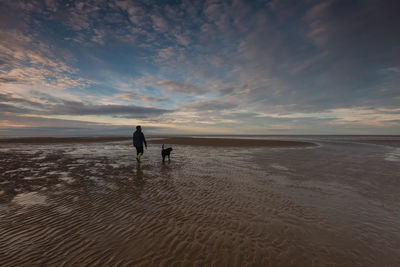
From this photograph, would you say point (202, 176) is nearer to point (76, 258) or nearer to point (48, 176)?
point (76, 258)

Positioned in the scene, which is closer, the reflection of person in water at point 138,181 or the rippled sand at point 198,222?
the rippled sand at point 198,222

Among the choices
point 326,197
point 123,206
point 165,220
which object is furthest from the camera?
point 326,197

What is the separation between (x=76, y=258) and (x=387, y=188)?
1201 cm

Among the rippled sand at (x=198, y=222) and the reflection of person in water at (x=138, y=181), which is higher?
the reflection of person in water at (x=138, y=181)

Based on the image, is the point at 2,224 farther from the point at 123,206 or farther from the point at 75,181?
the point at 75,181

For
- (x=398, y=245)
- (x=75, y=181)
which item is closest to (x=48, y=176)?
(x=75, y=181)

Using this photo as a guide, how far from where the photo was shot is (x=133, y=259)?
128 inches

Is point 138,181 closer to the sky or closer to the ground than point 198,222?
closer to the sky

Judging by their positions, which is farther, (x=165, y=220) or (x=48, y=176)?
(x=48, y=176)

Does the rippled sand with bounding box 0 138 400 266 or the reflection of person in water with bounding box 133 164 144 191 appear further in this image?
the reflection of person in water with bounding box 133 164 144 191

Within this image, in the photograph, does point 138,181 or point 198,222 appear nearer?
point 198,222

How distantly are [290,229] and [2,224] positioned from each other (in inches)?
310

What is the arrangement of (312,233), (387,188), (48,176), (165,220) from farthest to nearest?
(48,176), (387,188), (165,220), (312,233)

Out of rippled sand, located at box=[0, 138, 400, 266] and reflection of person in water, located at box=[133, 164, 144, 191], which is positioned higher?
reflection of person in water, located at box=[133, 164, 144, 191]
